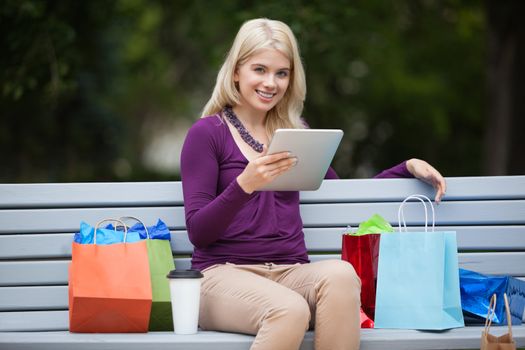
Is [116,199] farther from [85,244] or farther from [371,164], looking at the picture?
[371,164]

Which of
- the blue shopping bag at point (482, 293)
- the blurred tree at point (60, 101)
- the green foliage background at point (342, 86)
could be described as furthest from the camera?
the green foliage background at point (342, 86)

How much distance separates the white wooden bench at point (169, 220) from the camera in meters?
4.46

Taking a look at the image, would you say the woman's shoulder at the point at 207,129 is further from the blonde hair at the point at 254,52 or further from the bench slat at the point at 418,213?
the bench slat at the point at 418,213

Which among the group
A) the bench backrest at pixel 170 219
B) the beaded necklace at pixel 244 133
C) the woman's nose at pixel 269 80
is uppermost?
the woman's nose at pixel 269 80

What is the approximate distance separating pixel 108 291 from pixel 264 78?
1.22 metres

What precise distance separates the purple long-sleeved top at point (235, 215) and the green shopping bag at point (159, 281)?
15 centimetres

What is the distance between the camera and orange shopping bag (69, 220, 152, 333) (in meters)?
3.84

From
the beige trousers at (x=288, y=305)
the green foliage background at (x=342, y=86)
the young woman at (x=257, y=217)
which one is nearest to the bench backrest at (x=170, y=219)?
the young woman at (x=257, y=217)

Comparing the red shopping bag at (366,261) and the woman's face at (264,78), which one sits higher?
the woman's face at (264,78)

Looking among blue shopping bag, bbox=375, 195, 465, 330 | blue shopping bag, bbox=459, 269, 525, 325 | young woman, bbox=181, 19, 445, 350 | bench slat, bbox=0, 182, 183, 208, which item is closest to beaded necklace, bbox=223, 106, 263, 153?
young woman, bbox=181, 19, 445, 350

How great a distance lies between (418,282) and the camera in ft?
13.0

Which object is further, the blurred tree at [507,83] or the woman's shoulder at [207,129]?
the blurred tree at [507,83]

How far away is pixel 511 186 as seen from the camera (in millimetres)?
4781

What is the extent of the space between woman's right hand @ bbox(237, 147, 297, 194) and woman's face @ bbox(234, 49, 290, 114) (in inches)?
26.0
